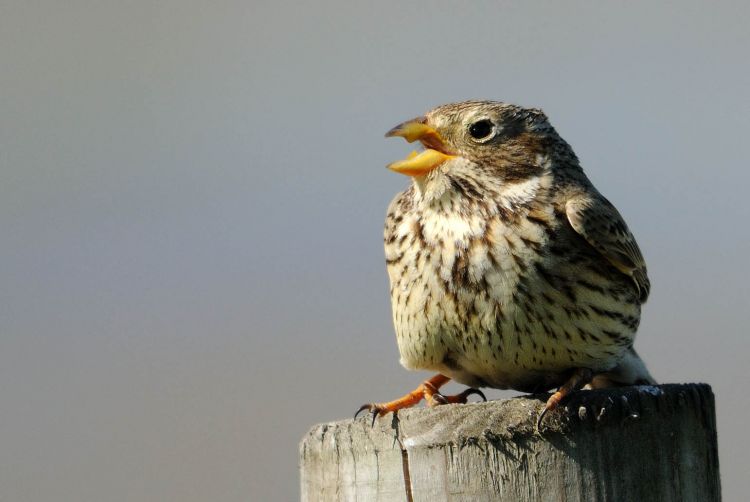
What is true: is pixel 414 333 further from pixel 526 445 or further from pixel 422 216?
pixel 526 445

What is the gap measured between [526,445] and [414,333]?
63.7 inches

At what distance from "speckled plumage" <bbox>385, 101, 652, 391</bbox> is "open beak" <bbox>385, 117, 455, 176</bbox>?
36mm

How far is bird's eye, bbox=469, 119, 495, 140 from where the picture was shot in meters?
5.38

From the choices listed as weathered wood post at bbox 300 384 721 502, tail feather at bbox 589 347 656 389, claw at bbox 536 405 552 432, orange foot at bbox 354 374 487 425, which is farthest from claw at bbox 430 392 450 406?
claw at bbox 536 405 552 432

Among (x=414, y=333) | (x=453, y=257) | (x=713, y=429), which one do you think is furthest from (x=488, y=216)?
(x=713, y=429)

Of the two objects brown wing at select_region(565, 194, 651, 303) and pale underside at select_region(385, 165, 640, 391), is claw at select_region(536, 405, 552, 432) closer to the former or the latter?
pale underside at select_region(385, 165, 640, 391)

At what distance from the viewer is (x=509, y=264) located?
4.88m

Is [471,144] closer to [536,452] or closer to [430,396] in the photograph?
[430,396]

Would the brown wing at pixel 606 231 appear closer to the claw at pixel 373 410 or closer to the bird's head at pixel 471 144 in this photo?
the bird's head at pixel 471 144

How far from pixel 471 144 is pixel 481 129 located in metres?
0.10

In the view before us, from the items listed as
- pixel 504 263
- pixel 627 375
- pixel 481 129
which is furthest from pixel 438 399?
pixel 481 129

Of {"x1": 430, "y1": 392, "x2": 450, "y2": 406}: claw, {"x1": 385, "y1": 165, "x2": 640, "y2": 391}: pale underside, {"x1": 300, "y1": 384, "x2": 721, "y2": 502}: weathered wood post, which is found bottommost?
{"x1": 300, "y1": 384, "x2": 721, "y2": 502}: weathered wood post

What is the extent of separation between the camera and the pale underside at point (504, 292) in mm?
4848

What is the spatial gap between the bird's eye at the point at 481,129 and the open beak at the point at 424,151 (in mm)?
163
